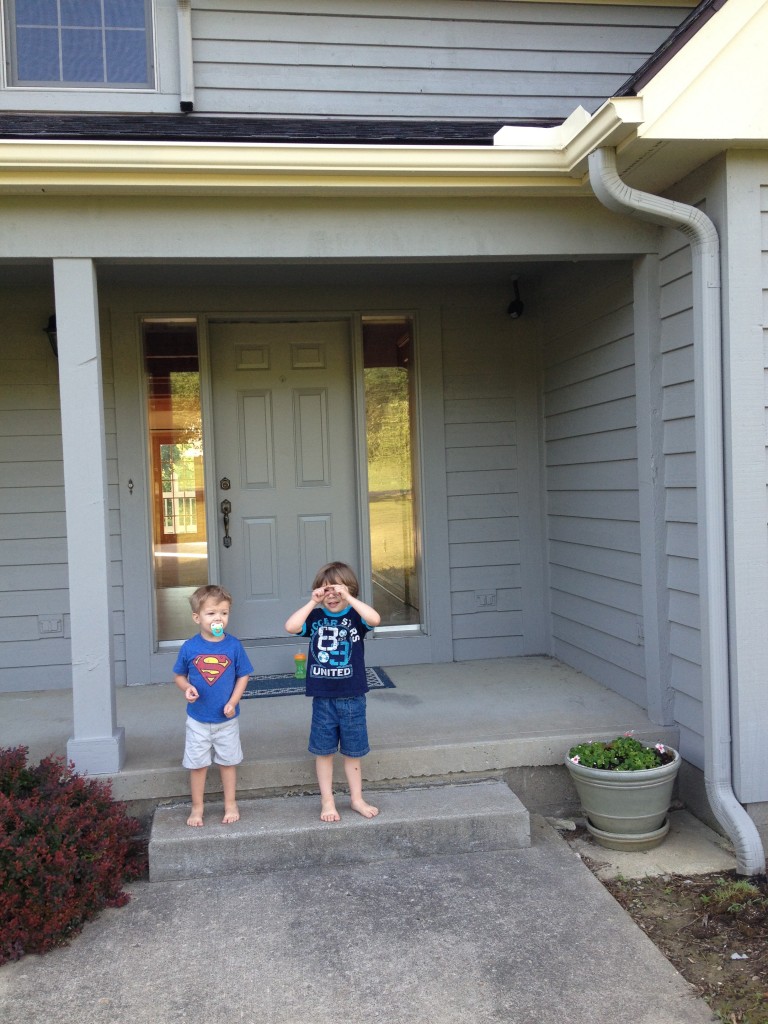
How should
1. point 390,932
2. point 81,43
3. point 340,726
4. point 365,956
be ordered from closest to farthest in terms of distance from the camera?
point 365,956 < point 390,932 < point 340,726 < point 81,43

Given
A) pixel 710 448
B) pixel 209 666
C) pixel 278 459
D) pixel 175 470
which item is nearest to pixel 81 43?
pixel 175 470

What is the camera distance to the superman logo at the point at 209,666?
3.40m

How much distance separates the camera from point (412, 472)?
18.1ft

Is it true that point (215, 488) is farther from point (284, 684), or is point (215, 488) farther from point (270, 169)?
point (270, 169)

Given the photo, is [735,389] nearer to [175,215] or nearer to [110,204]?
[175,215]

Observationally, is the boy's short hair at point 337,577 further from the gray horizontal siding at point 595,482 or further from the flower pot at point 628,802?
the gray horizontal siding at point 595,482

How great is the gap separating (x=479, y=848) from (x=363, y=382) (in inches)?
115

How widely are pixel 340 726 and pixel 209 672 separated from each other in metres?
0.57

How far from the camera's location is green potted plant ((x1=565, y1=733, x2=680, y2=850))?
3.46 metres

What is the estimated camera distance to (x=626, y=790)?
346 centimetres

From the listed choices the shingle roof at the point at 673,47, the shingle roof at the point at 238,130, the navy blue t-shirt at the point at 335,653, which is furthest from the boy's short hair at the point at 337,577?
the shingle roof at the point at 673,47

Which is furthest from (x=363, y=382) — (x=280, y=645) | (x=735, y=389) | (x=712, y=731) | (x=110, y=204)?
(x=712, y=731)

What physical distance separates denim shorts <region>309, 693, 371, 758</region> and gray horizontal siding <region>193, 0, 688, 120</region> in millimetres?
3409

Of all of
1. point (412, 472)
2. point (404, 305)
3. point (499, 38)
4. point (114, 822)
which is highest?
point (499, 38)
